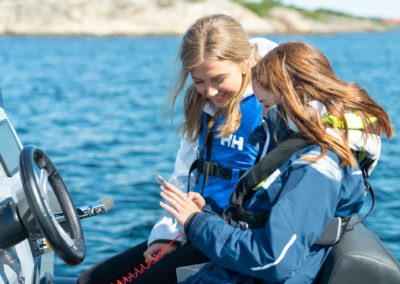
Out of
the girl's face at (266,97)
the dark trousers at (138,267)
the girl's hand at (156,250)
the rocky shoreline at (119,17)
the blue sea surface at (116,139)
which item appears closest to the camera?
the girl's face at (266,97)

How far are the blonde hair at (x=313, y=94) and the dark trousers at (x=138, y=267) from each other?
37.2 inches

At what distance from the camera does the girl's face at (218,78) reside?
242cm

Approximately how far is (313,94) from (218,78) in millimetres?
803

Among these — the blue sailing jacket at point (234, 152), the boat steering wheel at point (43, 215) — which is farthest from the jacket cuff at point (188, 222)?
the blue sailing jacket at point (234, 152)

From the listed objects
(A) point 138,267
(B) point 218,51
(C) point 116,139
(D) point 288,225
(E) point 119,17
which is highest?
(B) point 218,51

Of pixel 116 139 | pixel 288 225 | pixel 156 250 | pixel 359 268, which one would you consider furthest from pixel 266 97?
pixel 116 139

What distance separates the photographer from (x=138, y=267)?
253 cm

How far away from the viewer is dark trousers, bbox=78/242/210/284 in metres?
2.35

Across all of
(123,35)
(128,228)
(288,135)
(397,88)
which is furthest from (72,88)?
(123,35)

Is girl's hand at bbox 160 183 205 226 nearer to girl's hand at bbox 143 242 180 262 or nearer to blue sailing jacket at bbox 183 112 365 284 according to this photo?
blue sailing jacket at bbox 183 112 365 284

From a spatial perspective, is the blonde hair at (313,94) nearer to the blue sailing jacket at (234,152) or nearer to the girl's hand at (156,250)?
the blue sailing jacket at (234,152)

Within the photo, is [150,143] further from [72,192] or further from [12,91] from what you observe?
[12,91]

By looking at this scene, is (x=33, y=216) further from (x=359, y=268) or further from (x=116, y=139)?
(x=116, y=139)

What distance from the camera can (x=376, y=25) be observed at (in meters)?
90.1
